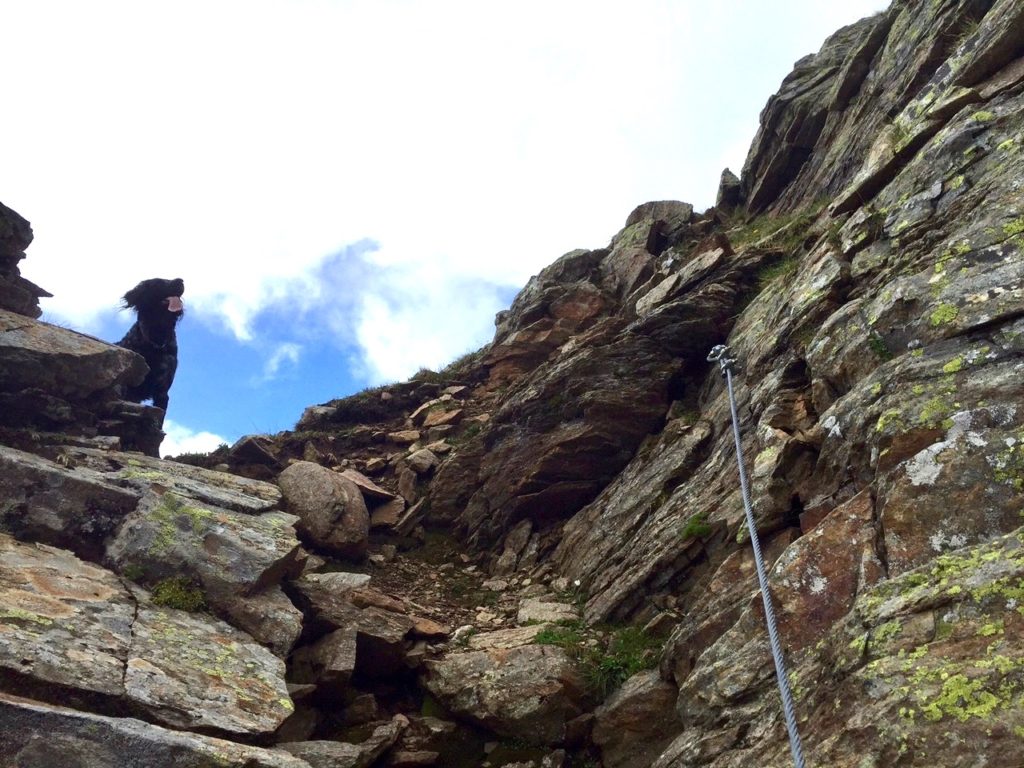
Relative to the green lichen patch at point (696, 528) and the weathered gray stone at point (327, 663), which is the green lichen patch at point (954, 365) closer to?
the green lichen patch at point (696, 528)

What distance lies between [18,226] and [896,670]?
61.3 ft

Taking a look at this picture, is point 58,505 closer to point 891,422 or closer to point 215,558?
point 215,558

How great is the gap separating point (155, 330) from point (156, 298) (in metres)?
0.89

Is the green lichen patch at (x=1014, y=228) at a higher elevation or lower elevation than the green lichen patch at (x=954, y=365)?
higher

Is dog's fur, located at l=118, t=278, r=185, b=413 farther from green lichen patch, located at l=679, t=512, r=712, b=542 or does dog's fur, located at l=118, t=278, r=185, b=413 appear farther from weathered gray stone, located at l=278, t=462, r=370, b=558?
green lichen patch, located at l=679, t=512, r=712, b=542

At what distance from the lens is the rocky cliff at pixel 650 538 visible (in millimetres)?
6859

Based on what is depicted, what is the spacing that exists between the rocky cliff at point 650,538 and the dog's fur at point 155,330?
2363 mm

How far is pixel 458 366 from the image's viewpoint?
89.5 ft

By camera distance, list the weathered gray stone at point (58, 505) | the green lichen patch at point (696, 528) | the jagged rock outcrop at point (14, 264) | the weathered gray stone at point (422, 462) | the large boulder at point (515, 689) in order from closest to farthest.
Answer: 1. the large boulder at point (515, 689)
2. the weathered gray stone at point (58, 505)
3. the green lichen patch at point (696, 528)
4. the jagged rock outcrop at point (14, 264)
5. the weathered gray stone at point (422, 462)

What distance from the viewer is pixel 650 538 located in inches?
505

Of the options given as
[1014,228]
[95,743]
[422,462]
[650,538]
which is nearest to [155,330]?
[422,462]

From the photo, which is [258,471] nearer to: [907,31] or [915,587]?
[915,587]

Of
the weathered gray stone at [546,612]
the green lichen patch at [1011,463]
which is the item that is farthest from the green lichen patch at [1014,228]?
the weathered gray stone at [546,612]

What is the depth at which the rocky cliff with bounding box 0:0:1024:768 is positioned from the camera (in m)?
6.86
